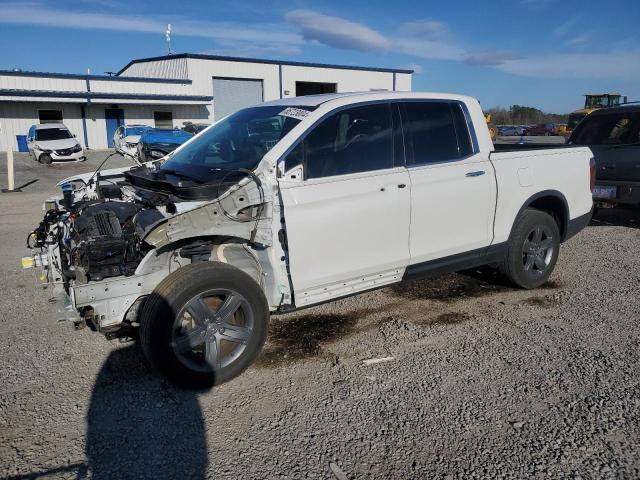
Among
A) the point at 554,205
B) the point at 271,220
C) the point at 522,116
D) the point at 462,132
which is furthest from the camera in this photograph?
the point at 522,116

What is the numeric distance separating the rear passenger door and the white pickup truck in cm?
1

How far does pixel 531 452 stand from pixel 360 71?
4345 centimetres

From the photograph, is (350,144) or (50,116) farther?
(50,116)

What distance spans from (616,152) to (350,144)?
18.7 feet

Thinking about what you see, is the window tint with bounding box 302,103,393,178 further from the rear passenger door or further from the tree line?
the tree line

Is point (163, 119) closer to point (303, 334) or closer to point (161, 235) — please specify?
point (303, 334)

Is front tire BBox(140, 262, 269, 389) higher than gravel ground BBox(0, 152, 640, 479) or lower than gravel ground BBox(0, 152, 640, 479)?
higher

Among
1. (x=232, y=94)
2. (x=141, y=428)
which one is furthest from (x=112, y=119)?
(x=141, y=428)

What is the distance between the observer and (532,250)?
5.43m

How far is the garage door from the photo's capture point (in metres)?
38.2

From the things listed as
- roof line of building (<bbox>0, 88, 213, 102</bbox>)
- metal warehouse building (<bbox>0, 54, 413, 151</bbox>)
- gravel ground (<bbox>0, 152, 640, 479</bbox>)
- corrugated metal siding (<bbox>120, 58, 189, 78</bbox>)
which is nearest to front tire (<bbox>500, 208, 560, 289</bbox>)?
gravel ground (<bbox>0, 152, 640, 479</bbox>)

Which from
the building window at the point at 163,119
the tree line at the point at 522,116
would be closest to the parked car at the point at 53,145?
the building window at the point at 163,119

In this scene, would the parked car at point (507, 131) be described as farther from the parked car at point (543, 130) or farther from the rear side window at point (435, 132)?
the rear side window at point (435, 132)

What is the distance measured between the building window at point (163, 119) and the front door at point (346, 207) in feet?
117
